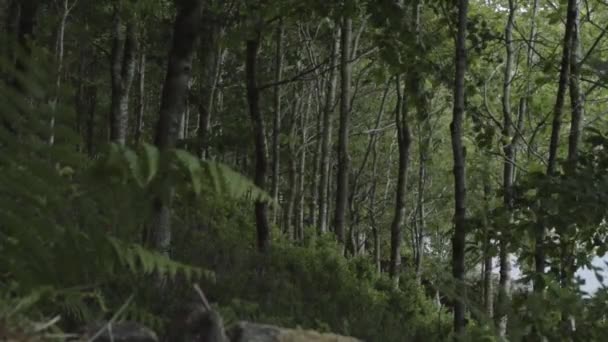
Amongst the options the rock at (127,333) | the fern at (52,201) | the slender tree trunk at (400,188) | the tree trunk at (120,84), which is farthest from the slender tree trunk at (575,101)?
the tree trunk at (120,84)

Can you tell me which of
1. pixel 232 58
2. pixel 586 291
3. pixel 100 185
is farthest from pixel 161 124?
pixel 232 58

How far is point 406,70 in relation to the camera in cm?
849

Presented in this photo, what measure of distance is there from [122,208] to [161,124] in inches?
190

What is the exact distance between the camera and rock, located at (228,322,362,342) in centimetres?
372

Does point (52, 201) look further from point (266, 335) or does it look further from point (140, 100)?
point (140, 100)

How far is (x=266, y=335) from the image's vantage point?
3766 millimetres

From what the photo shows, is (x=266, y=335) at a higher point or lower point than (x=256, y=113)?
lower

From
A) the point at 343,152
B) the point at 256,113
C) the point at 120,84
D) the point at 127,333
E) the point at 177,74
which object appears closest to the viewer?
the point at 127,333

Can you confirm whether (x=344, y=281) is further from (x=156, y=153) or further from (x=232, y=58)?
(x=232, y=58)

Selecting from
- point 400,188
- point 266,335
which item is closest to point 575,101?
point 266,335

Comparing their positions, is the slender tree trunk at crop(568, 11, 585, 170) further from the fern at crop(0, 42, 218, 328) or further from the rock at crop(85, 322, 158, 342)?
the fern at crop(0, 42, 218, 328)

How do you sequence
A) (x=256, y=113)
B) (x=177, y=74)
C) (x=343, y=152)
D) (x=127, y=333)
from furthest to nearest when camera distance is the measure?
1. (x=343, y=152)
2. (x=256, y=113)
3. (x=177, y=74)
4. (x=127, y=333)

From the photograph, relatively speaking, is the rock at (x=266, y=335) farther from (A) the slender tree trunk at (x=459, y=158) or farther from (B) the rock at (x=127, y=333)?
(A) the slender tree trunk at (x=459, y=158)

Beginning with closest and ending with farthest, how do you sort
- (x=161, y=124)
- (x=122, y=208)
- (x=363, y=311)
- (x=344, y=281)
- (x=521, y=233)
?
(x=122, y=208) → (x=521, y=233) → (x=161, y=124) → (x=363, y=311) → (x=344, y=281)
